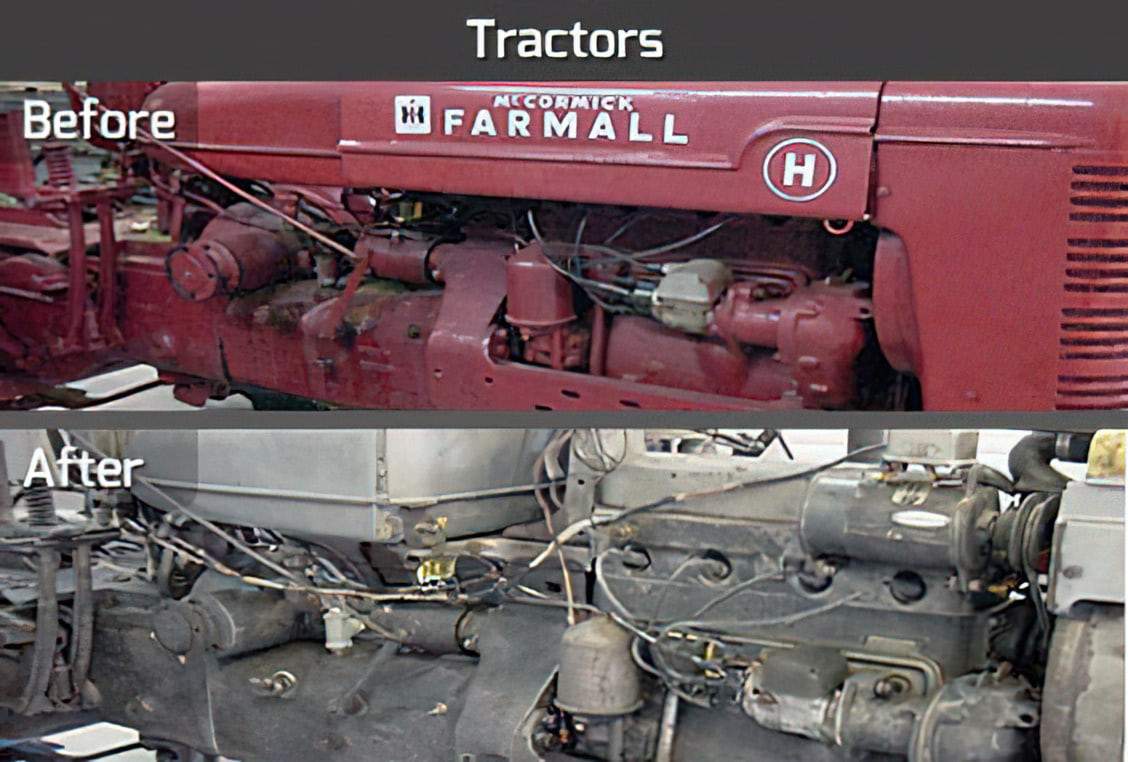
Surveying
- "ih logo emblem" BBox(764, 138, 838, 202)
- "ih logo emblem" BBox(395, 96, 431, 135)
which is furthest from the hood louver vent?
"ih logo emblem" BBox(395, 96, 431, 135)

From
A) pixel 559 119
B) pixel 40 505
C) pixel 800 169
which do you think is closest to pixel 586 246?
pixel 559 119

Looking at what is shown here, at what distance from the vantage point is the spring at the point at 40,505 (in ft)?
7.11

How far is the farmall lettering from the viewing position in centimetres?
181

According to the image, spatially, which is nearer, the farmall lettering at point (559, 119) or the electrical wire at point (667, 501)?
the farmall lettering at point (559, 119)

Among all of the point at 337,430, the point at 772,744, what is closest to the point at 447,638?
the point at 337,430

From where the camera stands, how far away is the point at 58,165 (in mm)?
1991

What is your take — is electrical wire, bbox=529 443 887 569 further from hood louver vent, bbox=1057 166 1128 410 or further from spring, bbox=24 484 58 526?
spring, bbox=24 484 58 526

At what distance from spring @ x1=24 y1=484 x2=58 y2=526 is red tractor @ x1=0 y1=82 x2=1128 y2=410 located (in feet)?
0.46

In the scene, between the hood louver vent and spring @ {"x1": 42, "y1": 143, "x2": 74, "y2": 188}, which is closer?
the hood louver vent
